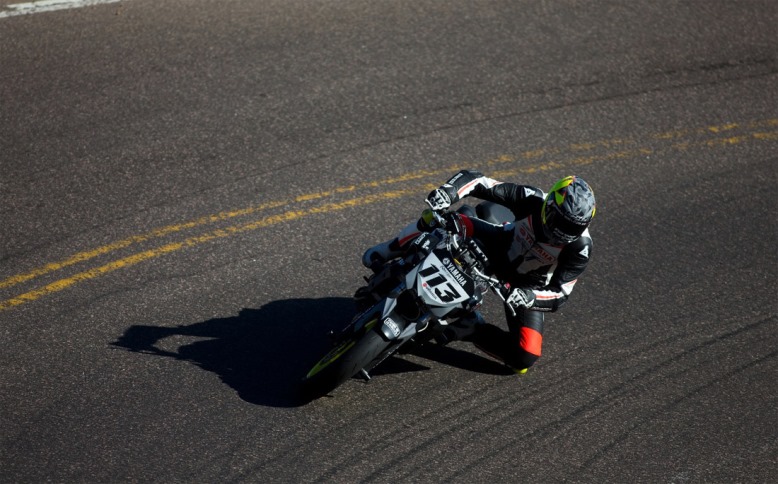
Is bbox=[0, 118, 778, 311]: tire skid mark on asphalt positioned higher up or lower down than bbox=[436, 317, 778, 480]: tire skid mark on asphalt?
higher up

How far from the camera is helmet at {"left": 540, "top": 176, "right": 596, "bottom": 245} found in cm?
759

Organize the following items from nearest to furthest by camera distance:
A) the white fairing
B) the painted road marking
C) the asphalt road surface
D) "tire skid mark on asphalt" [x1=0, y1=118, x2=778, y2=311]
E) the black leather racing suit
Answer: the white fairing, the asphalt road surface, the black leather racing suit, "tire skid mark on asphalt" [x1=0, y1=118, x2=778, y2=311], the painted road marking

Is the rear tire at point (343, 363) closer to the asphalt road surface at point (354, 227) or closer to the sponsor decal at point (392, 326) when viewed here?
the sponsor decal at point (392, 326)

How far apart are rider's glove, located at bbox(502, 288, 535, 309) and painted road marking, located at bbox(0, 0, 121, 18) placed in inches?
301

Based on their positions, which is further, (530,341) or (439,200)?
(530,341)

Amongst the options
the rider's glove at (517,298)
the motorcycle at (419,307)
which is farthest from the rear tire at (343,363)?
the rider's glove at (517,298)

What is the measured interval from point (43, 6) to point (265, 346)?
6.52 m

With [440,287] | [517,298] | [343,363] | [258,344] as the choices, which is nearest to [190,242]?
[258,344]

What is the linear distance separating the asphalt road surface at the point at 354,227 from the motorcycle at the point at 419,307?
1.59 feet

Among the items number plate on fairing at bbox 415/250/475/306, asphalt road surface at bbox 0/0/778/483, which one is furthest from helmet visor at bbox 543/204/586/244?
asphalt road surface at bbox 0/0/778/483

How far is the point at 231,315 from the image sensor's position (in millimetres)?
8430

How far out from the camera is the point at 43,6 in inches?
488

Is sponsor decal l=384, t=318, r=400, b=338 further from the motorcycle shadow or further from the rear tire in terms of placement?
the motorcycle shadow

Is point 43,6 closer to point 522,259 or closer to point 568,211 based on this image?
point 522,259
